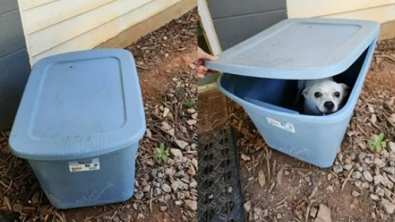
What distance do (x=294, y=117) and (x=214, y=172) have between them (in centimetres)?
28

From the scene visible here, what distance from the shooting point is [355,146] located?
1270 millimetres

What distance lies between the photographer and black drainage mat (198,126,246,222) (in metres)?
1.09

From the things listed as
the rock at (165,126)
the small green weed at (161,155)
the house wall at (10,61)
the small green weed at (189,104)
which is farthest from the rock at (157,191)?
the house wall at (10,61)

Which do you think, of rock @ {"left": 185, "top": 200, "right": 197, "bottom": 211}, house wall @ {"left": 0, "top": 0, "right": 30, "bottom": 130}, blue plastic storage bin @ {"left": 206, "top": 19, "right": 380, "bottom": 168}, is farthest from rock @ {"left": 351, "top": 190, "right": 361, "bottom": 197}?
house wall @ {"left": 0, "top": 0, "right": 30, "bottom": 130}

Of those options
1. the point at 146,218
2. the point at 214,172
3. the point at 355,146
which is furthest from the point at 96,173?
the point at 355,146

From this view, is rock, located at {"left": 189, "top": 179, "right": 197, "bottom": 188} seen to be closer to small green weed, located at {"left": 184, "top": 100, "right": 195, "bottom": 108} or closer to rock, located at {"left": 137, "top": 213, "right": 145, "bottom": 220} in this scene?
rock, located at {"left": 137, "top": 213, "right": 145, "bottom": 220}

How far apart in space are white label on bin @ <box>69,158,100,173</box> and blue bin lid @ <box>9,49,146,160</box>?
0.05m

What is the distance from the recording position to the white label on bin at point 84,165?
91cm

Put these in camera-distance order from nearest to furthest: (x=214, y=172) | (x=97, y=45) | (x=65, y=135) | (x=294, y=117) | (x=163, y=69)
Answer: (x=65, y=135) < (x=294, y=117) < (x=214, y=172) < (x=97, y=45) < (x=163, y=69)

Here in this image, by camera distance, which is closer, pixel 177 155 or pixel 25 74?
pixel 25 74

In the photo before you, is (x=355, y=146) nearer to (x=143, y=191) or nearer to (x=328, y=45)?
(x=328, y=45)

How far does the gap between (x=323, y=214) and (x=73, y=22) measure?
2.97 ft

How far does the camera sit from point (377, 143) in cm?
126

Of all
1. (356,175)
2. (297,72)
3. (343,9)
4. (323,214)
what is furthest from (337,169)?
(343,9)
